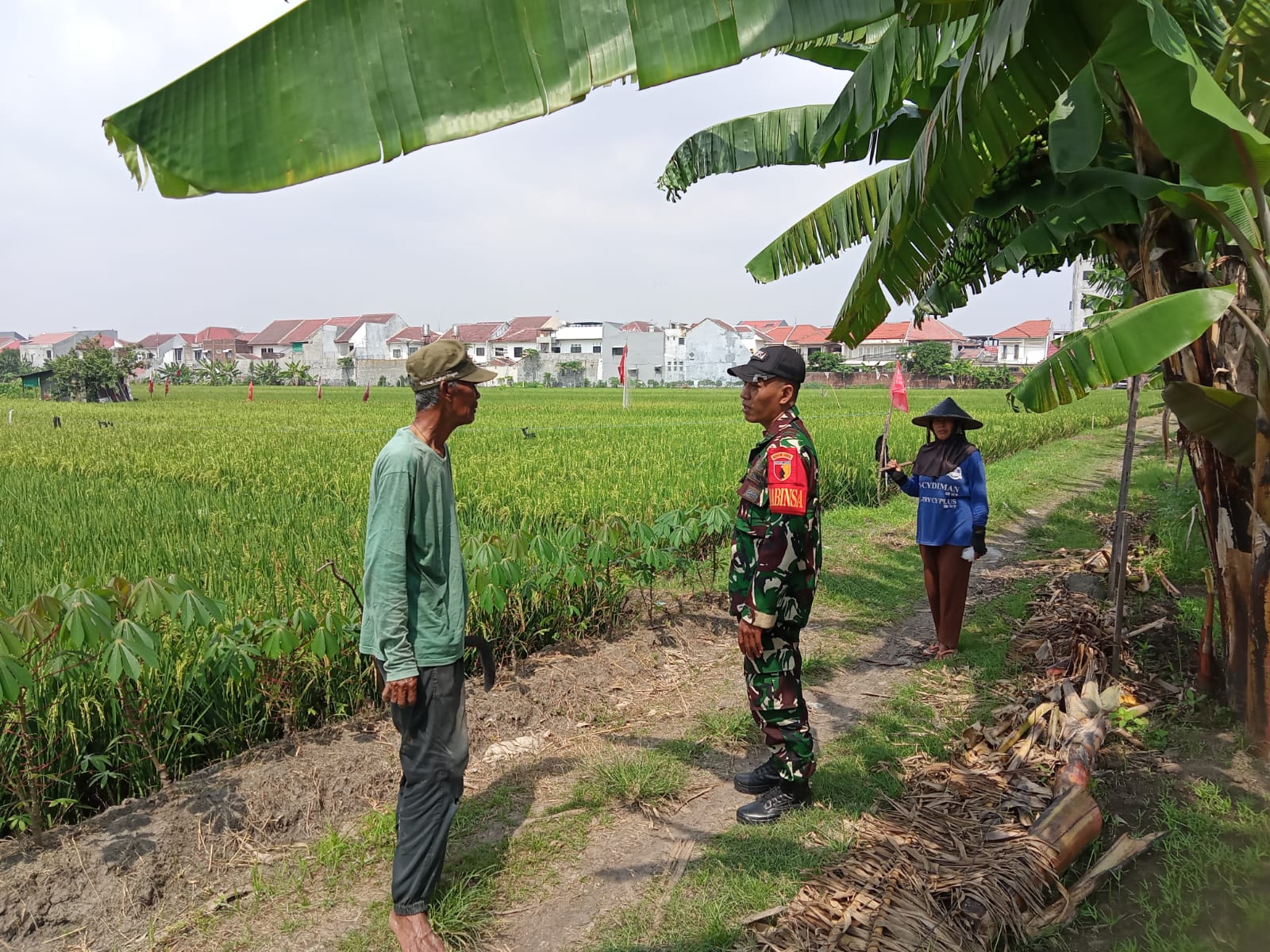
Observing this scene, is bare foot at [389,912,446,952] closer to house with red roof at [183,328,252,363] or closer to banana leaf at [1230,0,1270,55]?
banana leaf at [1230,0,1270,55]

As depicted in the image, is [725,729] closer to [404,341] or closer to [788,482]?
[788,482]

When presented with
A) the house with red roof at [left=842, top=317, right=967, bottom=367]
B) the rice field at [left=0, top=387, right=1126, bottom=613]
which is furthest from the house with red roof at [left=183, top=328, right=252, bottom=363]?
the rice field at [left=0, top=387, right=1126, bottom=613]

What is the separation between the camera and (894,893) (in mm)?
2449

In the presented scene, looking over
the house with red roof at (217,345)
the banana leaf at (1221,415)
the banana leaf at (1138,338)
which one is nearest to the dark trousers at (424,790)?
the banana leaf at (1138,338)

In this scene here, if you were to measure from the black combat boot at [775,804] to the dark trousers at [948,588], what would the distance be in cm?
235

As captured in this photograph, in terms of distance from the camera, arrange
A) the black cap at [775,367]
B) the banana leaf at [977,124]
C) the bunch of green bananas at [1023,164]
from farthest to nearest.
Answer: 1. the bunch of green bananas at [1023,164]
2. the black cap at [775,367]
3. the banana leaf at [977,124]

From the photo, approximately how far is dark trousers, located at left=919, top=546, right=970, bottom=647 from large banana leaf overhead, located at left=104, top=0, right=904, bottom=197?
14.1ft

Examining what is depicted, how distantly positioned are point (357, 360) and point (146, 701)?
240 ft

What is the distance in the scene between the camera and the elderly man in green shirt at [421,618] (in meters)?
2.36

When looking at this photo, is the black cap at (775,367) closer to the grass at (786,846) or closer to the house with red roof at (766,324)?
the grass at (786,846)

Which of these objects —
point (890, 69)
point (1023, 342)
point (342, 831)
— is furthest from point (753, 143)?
point (1023, 342)

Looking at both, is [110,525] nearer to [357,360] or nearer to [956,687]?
[956,687]

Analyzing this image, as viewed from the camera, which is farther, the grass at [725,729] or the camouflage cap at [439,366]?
the grass at [725,729]

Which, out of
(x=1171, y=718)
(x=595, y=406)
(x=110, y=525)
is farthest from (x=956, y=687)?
(x=595, y=406)
